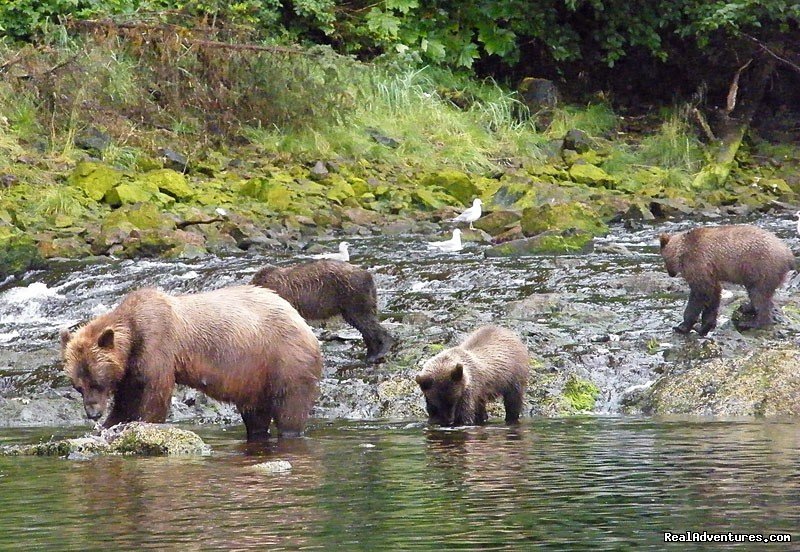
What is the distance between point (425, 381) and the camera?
38.0ft

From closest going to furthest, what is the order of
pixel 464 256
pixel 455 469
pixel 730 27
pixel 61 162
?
pixel 455 469 < pixel 464 256 < pixel 61 162 < pixel 730 27

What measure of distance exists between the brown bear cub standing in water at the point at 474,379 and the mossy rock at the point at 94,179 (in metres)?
11.5

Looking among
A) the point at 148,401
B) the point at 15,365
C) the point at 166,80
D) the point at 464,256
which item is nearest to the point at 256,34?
the point at 166,80

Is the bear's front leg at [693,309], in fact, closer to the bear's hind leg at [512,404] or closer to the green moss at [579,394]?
the green moss at [579,394]

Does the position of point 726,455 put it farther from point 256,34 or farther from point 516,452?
point 256,34

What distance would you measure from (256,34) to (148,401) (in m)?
18.3

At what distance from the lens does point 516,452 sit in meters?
9.38

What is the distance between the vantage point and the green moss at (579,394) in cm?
1265

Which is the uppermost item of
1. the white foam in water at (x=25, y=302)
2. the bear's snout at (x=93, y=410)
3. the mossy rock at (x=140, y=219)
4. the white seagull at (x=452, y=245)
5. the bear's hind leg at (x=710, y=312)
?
the bear's snout at (x=93, y=410)

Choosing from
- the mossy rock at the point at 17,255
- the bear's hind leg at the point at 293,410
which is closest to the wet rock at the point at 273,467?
the bear's hind leg at the point at 293,410

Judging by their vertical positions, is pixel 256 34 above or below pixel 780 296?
above

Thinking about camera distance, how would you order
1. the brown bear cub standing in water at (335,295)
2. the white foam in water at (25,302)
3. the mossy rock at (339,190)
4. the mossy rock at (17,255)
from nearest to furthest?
the brown bear cub standing in water at (335,295) < the white foam in water at (25,302) < the mossy rock at (17,255) < the mossy rock at (339,190)

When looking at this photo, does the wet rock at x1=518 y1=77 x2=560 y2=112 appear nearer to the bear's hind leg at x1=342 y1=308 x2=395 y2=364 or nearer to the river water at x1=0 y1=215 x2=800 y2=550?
the river water at x1=0 y1=215 x2=800 y2=550

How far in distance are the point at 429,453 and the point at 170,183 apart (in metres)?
14.3
